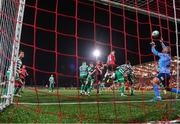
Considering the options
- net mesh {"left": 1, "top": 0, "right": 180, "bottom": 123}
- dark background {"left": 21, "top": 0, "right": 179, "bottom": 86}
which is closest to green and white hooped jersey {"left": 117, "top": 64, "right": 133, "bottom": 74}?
net mesh {"left": 1, "top": 0, "right": 180, "bottom": 123}

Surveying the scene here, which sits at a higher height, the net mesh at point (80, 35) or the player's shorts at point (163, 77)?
the net mesh at point (80, 35)

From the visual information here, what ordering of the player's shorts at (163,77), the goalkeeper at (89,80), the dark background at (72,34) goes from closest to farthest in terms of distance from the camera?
the player's shorts at (163,77), the goalkeeper at (89,80), the dark background at (72,34)

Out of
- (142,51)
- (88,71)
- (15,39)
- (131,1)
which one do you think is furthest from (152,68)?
(15,39)

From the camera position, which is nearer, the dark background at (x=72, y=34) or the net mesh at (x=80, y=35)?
the net mesh at (x=80, y=35)

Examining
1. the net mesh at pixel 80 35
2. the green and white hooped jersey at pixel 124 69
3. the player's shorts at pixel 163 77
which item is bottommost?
the player's shorts at pixel 163 77

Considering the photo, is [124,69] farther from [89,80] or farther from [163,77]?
[163,77]

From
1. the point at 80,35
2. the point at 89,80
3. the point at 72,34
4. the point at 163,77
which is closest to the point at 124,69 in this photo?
the point at 89,80


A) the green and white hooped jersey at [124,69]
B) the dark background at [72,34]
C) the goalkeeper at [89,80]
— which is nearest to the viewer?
the goalkeeper at [89,80]

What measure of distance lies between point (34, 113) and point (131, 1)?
608 cm

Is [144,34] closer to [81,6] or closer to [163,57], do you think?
[81,6]

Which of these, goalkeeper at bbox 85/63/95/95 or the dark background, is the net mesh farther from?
goalkeeper at bbox 85/63/95/95

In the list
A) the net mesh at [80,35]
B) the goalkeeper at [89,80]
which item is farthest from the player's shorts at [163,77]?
the net mesh at [80,35]

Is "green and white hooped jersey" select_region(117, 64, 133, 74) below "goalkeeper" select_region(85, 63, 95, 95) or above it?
above

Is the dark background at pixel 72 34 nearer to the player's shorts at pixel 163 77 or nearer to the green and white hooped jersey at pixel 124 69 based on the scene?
the green and white hooped jersey at pixel 124 69
